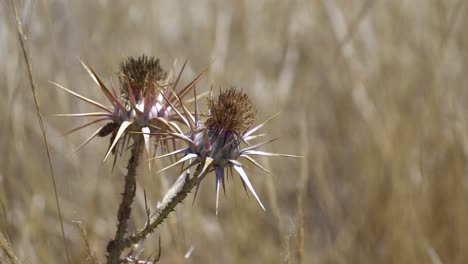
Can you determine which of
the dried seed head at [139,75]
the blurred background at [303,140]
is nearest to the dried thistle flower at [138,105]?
the dried seed head at [139,75]

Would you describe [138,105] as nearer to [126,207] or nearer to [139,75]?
[139,75]

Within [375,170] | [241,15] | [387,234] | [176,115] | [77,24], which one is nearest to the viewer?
[176,115]

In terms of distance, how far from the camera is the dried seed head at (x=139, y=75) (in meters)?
1.16

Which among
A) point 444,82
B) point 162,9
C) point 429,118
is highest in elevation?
point 162,9

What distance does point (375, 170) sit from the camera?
282cm

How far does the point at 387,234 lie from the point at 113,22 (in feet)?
5.03

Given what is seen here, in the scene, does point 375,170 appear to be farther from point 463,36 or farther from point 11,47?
point 11,47

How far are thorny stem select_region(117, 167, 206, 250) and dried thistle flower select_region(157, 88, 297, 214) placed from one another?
0.03m

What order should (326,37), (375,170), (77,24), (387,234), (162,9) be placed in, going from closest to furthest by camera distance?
(387,234) < (375,170) < (326,37) < (77,24) < (162,9)

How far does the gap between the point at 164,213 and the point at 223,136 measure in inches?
6.8

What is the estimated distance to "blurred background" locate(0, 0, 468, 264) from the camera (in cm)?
244

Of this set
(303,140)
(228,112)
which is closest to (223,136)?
(228,112)

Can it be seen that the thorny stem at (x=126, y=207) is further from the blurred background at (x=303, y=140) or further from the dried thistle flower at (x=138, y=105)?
the blurred background at (x=303, y=140)

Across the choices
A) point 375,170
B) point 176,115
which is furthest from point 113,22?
point 176,115
